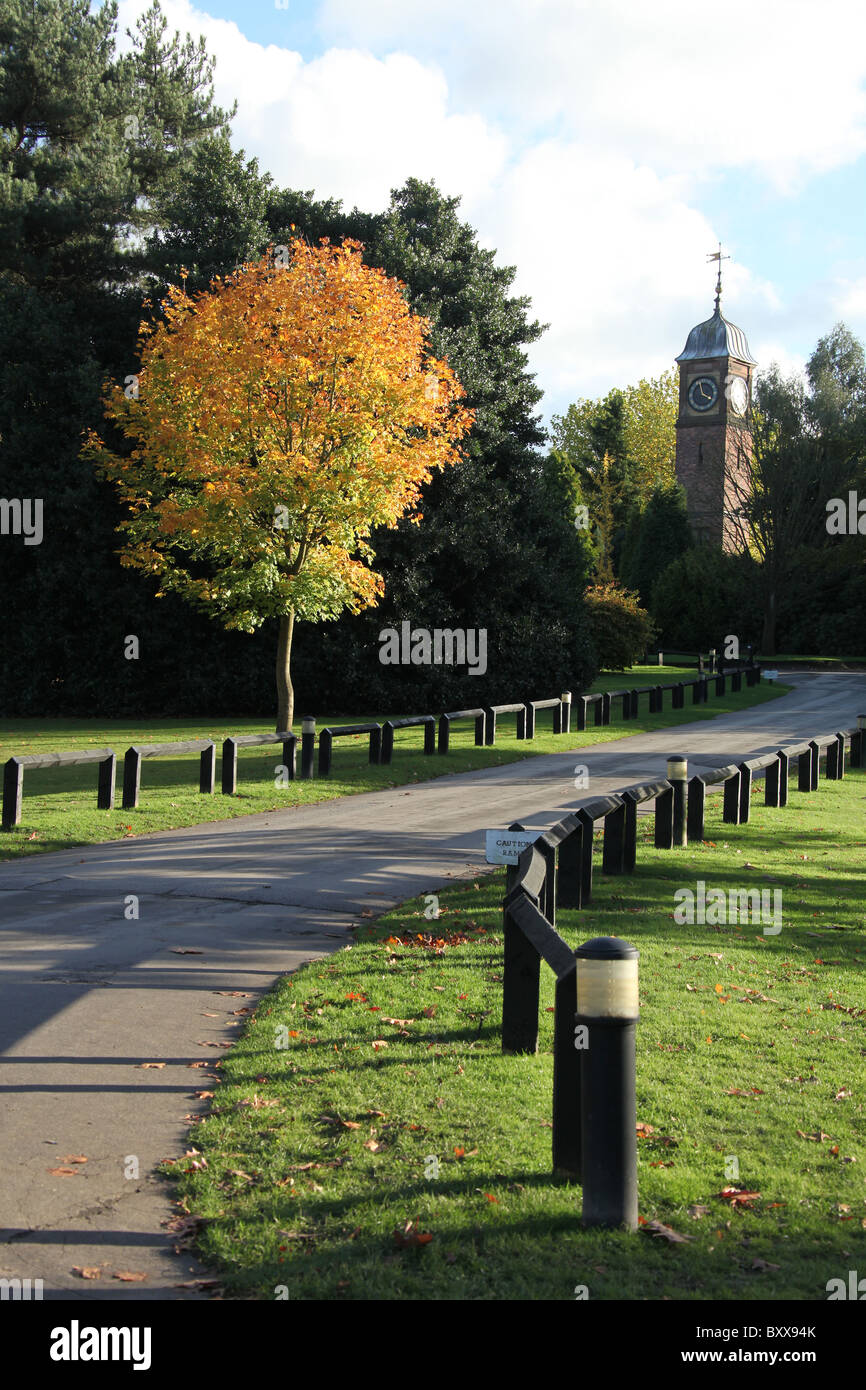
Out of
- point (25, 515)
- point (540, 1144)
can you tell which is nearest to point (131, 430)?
point (25, 515)

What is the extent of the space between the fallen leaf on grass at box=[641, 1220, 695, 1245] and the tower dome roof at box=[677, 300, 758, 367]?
8942cm

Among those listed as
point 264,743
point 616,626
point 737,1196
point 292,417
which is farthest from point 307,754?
point 616,626

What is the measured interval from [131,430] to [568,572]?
1757 cm

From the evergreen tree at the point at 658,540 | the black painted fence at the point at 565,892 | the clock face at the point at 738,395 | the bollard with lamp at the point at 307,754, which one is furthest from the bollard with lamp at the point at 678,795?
the clock face at the point at 738,395

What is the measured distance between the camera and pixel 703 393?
86938mm

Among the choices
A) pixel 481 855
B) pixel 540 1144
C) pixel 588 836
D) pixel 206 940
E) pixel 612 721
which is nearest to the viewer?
pixel 540 1144

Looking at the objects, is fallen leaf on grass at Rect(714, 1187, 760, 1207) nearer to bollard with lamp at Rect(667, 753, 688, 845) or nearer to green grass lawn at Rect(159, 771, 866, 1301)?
green grass lawn at Rect(159, 771, 866, 1301)

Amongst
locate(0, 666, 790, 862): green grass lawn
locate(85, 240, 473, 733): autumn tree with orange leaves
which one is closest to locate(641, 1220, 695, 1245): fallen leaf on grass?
locate(0, 666, 790, 862): green grass lawn

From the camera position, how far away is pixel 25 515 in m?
34.2

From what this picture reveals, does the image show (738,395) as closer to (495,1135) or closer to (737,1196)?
(495,1135)

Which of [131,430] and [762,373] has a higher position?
[762,373]

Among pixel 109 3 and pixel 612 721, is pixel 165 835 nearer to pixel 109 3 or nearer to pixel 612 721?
pixel 612 721
